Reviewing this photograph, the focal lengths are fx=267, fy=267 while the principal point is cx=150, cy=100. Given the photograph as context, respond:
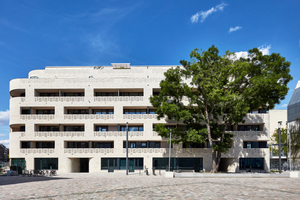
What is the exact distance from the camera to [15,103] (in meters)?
45.0

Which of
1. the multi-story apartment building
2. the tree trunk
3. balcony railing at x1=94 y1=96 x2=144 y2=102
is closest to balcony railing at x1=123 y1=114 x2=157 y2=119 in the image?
the multi-story apartment building

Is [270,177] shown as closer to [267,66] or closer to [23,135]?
[267,66]

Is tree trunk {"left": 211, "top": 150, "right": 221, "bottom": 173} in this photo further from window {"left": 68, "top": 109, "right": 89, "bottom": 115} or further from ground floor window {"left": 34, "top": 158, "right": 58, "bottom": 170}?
ground floor window {"left": 34, "top": 158, "right": 58, "bottom": 170}

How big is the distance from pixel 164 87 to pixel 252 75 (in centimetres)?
1270

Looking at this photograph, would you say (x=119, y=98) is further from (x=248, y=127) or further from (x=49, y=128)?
(x=248, y=127)

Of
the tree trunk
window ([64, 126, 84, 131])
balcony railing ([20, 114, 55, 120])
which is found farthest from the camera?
window ([64, 126, 84, 131])

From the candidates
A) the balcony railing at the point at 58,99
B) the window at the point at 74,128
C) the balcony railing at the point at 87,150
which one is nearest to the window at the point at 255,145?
the balcony railing at the point at 87,150

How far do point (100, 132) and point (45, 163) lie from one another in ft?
34.1

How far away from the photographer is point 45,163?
44.1 m

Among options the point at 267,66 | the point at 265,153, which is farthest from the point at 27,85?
the point at 265,153

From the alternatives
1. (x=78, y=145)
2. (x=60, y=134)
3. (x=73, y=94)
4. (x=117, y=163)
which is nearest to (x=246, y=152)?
(x=117, y=163)

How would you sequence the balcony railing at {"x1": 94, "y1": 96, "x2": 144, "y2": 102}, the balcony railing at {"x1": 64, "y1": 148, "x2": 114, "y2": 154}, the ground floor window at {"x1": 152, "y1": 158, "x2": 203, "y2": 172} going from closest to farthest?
1. the balcony railing at {"x1": 64, "y1": 148, "x2": 114, "y2": 154}
2. the ground floor window at {"x1": 152, "y1": 158, "x2": 203, "y2": 172}
3. the balcony railing at {"x1": 94, "y1": 96, "x2": 144, "y2": 102}

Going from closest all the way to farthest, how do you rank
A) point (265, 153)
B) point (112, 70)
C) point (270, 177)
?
point (270, 177) → point (265, 153) → point (112, 70)

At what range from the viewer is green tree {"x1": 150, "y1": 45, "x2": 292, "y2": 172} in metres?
34.8
